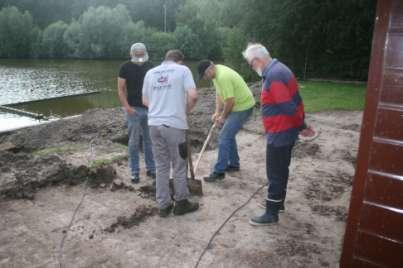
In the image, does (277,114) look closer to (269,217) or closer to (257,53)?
(257,53)

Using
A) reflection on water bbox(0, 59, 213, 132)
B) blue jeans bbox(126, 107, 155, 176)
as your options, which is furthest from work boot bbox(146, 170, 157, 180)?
reflection on water bbox(0, 59, 213, 132)

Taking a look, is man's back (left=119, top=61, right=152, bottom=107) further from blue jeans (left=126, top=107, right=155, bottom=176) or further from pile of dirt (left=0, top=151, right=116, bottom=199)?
pile of dirt (left=0, top=151, right=116, bottom=199)

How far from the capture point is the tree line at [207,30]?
64.1ft

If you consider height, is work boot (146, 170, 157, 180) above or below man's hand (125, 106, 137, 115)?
below

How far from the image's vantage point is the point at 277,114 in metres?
4.40

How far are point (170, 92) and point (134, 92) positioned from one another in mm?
1247

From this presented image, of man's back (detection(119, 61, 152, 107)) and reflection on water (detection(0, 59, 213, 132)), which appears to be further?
reflection on water (detection(0, 59, 213, 132))

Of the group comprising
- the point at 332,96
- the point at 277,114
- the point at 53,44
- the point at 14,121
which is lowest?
Result: the point at 14,121

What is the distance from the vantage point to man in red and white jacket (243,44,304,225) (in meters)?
4.33

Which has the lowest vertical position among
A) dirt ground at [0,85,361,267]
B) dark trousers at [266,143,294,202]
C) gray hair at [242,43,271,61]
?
dirt ground at [0,85,361,267]

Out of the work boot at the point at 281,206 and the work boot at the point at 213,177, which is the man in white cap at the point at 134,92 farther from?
the work boot at the point at 281,206

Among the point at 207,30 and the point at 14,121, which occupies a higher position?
the point at 207,30

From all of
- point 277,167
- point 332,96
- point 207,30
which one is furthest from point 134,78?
point 207,30

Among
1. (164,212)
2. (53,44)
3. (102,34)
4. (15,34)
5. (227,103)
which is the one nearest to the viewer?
(164,212)
